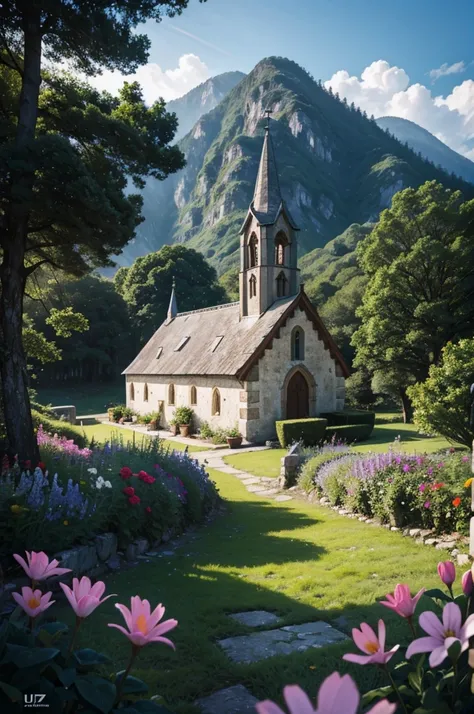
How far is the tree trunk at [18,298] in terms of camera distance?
894cm

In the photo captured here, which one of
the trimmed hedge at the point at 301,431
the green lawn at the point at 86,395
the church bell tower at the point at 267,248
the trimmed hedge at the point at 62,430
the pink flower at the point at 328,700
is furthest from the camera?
the green lawn at the point at 86,395

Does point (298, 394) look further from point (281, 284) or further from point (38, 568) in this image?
point (38, 568)

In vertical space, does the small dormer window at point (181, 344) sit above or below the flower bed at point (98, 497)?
above

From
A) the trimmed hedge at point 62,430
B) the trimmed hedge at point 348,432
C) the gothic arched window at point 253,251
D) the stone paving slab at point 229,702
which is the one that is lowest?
the trimmed hedge at point 348,432

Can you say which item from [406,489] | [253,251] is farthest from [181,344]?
[406,489]

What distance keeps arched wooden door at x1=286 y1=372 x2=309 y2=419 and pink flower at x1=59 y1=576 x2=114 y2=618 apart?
2311 centimetres

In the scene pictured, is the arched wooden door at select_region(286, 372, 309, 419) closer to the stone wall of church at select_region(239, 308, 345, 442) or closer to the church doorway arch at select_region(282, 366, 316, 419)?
the church doorway arch at select_region(282, 366, 316, 419)

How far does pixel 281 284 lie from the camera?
27.2m

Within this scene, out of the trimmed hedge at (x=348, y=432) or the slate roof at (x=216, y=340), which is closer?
the trimmed hedge at (x=348, y=432)

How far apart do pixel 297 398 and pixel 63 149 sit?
19.1 meters

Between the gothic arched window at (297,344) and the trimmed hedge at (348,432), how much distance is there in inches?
175

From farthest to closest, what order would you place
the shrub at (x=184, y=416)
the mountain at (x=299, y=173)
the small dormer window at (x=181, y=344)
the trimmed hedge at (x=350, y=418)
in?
1. the mountain at (x=299, y=173)
2. the small dormer window at (x=181, y=344)
3. the shrub at (x=184, y=416)
4. the trimmed hedge at (x=350, y=418)

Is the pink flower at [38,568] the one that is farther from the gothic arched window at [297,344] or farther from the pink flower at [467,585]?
the gothic arched window at [297,344]

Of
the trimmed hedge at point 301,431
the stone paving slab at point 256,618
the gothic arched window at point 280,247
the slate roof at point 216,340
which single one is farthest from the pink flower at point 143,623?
the gothic arched window at point 280,247
